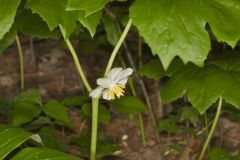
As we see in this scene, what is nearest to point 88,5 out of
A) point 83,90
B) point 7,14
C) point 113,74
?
point 7,14

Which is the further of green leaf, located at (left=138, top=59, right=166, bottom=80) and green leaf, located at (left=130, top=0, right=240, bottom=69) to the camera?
green leaf, located at (left=138, top=59, right=166, bottom=80)

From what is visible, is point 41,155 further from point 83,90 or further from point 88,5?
point 83,90

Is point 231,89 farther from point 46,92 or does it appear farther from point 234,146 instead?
point 46,92

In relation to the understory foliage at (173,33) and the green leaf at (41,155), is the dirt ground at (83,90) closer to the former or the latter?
the understory foliage at (173,33)

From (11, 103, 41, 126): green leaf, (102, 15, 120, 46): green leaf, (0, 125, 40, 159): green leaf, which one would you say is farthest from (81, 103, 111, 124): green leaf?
(0, 125, 40, 159): green leaf

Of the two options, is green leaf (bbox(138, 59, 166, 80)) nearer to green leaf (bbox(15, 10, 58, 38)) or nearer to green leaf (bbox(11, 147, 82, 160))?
green leaf (bbox(15, 10, 58, 38))

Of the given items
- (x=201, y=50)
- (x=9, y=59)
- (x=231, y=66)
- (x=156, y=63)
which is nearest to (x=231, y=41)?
(x=201, y=50)

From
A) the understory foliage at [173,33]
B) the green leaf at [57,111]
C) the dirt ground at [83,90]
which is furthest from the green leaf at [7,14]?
the dirt ground at [83,90]
